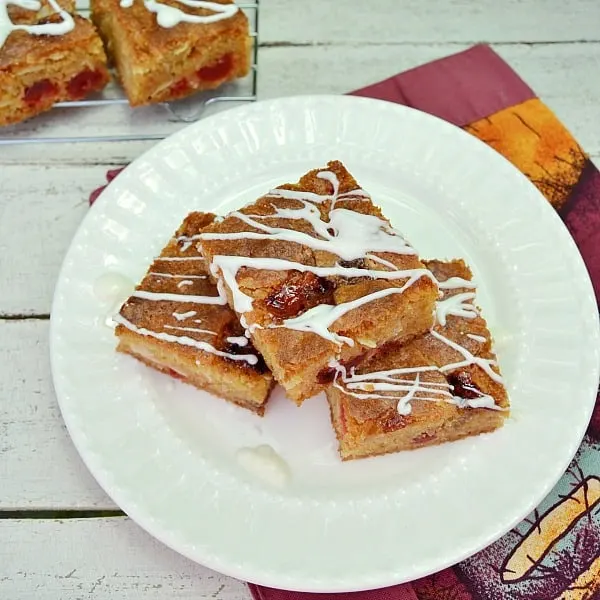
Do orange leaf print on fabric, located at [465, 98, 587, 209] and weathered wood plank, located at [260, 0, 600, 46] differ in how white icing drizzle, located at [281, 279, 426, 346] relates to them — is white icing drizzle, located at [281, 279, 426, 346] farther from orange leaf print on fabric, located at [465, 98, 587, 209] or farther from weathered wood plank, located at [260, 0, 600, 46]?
weathered wood plank, located at [260, 0, 600, 46]

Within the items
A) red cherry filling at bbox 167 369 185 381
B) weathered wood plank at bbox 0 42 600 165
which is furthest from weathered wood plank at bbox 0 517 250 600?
weathered wood plank at bbox 0 42 600 165

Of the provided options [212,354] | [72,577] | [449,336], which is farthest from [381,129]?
[72,577]

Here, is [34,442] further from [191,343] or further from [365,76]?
[365,76]

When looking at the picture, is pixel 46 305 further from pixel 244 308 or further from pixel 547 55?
pixel 547 55

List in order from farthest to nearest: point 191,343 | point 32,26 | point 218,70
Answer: point 218,70, point 32,26, point 191,343

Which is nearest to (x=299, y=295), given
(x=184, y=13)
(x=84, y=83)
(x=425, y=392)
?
(x=425, y=392)

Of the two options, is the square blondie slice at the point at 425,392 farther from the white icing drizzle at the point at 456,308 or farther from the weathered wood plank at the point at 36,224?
the weathered wood plank at the point at 36,224

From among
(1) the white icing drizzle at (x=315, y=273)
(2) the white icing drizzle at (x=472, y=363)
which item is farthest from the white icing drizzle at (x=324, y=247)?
(2) the white icing drizzle at (x=472, y=363)
